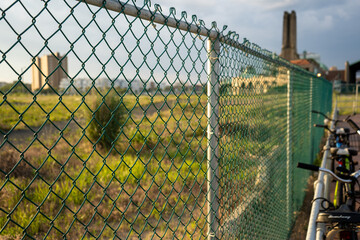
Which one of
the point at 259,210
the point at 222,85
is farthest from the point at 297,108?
the point at 222,85

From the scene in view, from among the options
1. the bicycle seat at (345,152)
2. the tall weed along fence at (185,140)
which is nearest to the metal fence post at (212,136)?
the tall weed along fence at (185,140)

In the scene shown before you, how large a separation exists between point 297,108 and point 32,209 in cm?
418

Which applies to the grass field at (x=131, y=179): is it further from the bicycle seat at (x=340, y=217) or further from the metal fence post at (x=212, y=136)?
the bicycle seat at (x=340, y=217)

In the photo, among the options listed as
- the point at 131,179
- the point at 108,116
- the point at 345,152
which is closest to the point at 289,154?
the point at 345,152

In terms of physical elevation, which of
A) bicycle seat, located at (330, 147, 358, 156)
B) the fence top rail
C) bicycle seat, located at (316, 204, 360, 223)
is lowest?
bicycle seat, located at (316, 204, 360, 223)

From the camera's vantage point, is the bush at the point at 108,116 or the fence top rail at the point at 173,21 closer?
the fence top rail at the point at 173,21

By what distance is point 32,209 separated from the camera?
4199mm

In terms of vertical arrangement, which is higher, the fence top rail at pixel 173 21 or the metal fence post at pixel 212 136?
the fence top rail at pixel 173 21

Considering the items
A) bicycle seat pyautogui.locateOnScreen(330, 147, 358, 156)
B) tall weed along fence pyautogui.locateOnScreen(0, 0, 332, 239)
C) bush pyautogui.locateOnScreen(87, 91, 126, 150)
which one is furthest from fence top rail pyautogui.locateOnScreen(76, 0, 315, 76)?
bush pyautogui.locateOnScreen(87, 91, 126, 150)

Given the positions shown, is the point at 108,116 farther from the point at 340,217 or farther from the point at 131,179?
the point at 340,217

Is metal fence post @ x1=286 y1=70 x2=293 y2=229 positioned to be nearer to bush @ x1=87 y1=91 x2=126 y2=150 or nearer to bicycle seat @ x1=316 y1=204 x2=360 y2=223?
bicycle seat @ x1=316 y1=204 x2=360 y2=223

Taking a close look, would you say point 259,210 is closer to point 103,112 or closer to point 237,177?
point 237,177

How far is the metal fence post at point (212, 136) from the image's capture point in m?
2.15

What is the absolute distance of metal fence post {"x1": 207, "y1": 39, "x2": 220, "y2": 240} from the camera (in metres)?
2.15
